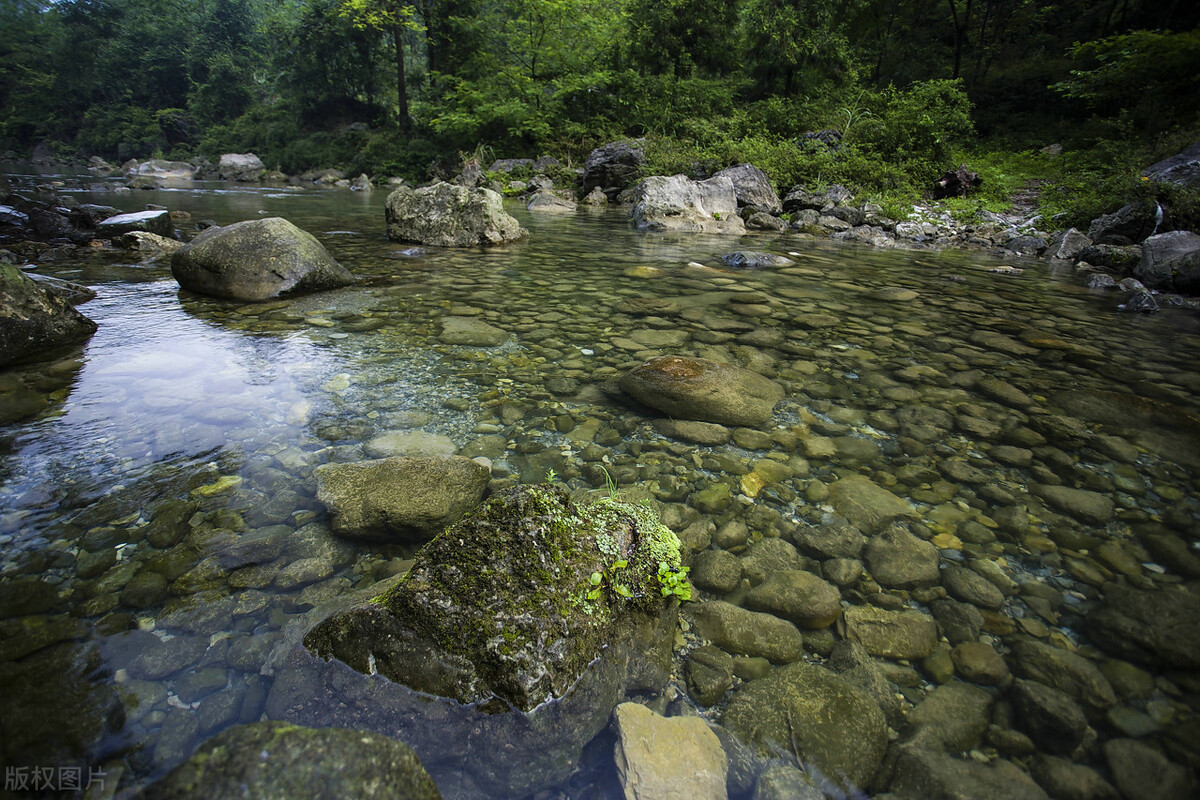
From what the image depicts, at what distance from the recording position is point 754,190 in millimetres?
13492

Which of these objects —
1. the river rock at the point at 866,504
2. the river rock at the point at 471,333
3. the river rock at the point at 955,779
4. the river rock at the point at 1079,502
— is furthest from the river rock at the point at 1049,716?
the river rock at the point at 471,333

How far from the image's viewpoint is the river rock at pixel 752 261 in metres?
7.31

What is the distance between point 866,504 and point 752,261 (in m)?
5.71

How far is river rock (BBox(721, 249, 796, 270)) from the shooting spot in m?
7.31

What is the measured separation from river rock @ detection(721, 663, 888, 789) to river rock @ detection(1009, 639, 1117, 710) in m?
0.53

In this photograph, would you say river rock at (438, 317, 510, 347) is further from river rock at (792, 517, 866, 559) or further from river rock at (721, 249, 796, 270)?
river rock at (721, 249, 796, 270)

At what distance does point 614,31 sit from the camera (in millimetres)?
24094

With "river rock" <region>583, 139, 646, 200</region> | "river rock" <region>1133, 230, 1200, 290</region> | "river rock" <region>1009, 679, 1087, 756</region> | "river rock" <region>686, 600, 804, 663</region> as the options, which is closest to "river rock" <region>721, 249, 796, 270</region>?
"river rock" <region>1133, 230, 1200, 290</region>

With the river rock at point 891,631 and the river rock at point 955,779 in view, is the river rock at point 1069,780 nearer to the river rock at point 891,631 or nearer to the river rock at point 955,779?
the river rock at point 955,779

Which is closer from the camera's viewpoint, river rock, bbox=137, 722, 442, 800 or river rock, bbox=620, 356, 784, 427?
river rock, bbox=137, 722, 442, 800

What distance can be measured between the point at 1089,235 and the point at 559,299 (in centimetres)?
1076

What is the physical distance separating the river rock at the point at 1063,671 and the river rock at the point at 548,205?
1458cm

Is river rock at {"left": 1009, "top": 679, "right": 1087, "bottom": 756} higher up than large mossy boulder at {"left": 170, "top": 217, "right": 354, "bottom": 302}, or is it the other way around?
large mossy boulder at {"left": 170, "top": 217, "right": 354, "bottom": 302}

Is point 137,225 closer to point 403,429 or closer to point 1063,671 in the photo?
point 403,429
